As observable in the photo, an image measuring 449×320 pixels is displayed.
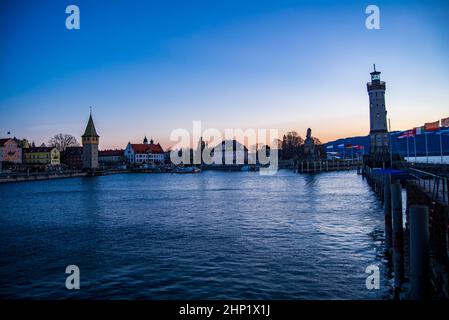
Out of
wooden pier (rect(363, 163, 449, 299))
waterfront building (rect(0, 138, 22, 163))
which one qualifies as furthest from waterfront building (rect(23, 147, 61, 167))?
wooden pier (rect(363, 163, 449, 299))

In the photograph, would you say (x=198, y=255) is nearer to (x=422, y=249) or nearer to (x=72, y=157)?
(x=422, y=249)

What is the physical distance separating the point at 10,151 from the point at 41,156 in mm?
18028

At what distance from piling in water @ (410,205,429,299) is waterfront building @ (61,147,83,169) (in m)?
194

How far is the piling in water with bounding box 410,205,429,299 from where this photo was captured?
925cm

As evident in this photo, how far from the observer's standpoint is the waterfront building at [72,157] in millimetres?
187837

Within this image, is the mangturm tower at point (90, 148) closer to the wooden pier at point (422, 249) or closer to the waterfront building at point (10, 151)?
the waterfront building at point (10, 151)

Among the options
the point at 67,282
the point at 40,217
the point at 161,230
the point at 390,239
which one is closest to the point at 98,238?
the point at 161,230

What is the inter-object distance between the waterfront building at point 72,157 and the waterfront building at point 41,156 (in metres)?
15.1

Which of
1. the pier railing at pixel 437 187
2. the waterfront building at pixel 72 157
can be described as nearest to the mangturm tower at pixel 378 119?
the pier railing at pixel 437 187

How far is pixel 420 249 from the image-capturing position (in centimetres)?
931

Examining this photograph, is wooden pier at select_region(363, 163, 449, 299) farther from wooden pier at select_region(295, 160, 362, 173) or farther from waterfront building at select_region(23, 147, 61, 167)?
waterfront building at select_region(23, 147, 61, 167)

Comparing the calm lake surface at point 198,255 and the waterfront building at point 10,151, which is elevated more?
the waterfront building at point 10,151

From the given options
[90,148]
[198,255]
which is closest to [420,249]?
[198,255]
